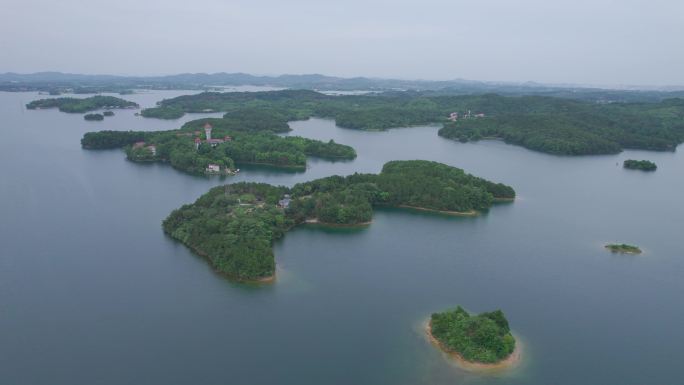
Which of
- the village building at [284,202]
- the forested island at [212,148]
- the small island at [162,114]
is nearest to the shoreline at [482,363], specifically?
the village building at [284,202]

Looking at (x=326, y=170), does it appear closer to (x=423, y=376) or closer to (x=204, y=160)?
(x=204, y=160)

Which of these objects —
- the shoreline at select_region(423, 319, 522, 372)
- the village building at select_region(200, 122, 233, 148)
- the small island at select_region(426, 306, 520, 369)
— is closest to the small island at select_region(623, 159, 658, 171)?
the small island at select_region(426, 306, 520, 369)

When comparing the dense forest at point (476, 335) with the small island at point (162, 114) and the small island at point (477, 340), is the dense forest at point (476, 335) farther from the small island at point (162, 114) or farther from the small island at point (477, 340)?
the small island at point (162, 114)

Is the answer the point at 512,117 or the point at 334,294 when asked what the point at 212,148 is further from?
the point at 512,117

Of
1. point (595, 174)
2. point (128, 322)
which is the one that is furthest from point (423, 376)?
point (595, 174)

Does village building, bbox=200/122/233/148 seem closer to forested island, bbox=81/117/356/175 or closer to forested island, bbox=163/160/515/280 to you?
forested island, bbox=81/117/356/175

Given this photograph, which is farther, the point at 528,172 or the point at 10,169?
the point at 528,172
